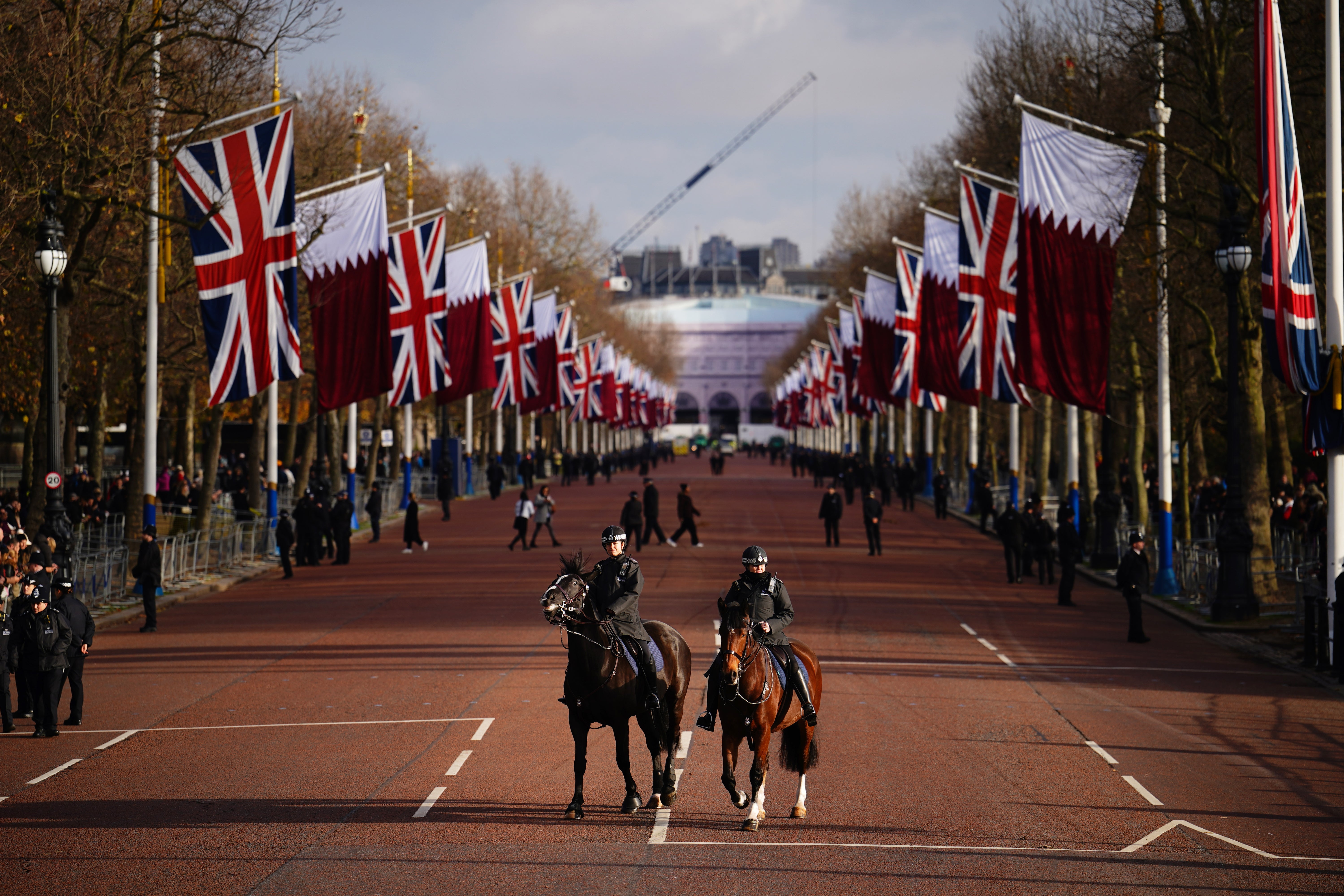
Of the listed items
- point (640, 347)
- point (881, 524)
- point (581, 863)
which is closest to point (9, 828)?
point (581, 863)

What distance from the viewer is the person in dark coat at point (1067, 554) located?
2588 centimetres

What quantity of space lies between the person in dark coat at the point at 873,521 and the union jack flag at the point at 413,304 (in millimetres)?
11025

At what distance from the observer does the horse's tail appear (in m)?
11.1

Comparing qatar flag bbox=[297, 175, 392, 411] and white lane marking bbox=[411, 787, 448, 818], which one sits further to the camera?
qatar flag bbox=[297, 175, 392, 411]

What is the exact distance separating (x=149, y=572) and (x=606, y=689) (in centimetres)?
1350

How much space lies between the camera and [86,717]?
15.3 metres

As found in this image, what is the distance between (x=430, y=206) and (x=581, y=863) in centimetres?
4890

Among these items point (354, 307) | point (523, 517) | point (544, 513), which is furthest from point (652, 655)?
point (544, 513)

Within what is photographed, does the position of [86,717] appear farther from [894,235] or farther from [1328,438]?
[894,235]

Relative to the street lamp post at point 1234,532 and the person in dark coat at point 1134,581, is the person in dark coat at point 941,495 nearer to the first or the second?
the street lamp post at point 1234,532

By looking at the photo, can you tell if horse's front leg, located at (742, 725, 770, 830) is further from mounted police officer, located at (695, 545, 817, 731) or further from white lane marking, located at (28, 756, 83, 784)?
white lane marking, located at (28, 756, 83, 784)

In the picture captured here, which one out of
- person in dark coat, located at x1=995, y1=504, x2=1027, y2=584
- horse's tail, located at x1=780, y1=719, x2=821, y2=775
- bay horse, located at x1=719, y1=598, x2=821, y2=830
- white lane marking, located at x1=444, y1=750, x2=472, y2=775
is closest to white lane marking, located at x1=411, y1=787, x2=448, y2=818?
white lane marking, located at x1=444, y1=750, x2=472, y2=775

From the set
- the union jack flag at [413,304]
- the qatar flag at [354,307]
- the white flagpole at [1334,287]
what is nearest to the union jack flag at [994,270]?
the white flagpole at [1334,287]

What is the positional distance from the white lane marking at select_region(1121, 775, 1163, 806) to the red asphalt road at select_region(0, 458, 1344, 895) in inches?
3.6
